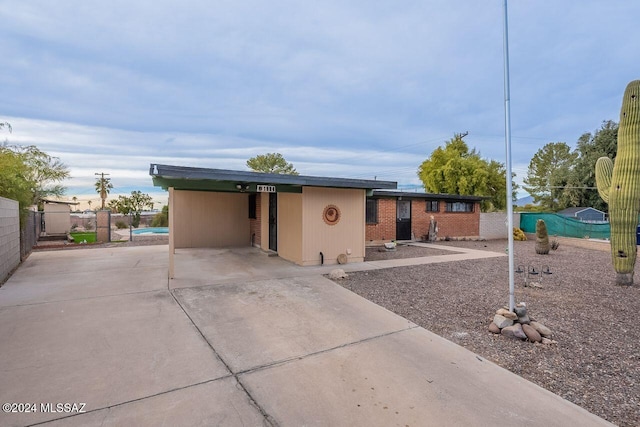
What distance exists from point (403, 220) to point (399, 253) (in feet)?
11.2

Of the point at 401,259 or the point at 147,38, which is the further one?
the point at 401,259

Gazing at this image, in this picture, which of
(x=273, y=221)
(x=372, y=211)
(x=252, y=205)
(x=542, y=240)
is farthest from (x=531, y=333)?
(x=252, y=205)

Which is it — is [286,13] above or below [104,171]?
above

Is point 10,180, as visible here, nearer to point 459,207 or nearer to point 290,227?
point 290,227

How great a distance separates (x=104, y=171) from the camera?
96.1 ft

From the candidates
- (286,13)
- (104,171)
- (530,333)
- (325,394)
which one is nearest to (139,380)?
(325,394)

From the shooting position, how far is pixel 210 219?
1226cm

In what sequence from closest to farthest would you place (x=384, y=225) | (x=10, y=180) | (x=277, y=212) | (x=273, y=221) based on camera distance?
(x=10, y=180) < (x=277, y=212) < (x=273, y=221) < (x=384, y=225)

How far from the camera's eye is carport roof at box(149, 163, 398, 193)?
580 centimetres

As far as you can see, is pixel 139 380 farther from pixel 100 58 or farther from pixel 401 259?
pixel 100 58

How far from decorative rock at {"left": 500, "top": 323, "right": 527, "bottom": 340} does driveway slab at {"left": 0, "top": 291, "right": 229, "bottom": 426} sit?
3.57 m

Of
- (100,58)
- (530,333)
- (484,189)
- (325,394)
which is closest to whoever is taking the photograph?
(325,394)

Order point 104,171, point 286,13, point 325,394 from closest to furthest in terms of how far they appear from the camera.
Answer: point 325,394, point 286,13, point 104,171

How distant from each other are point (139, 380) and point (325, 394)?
1.69 metres
